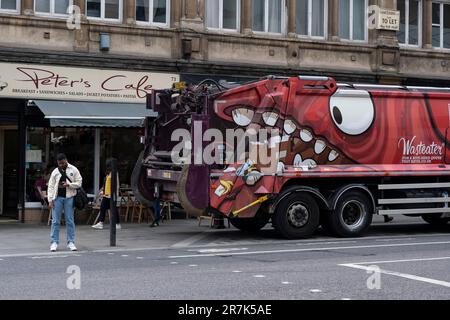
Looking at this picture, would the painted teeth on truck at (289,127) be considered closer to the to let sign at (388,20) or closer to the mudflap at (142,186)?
the mudflap at (142,186)

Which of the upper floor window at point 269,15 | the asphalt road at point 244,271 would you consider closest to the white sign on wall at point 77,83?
the upper floor window at point 269,15

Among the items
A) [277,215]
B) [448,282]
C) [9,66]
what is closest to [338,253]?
[277,215]

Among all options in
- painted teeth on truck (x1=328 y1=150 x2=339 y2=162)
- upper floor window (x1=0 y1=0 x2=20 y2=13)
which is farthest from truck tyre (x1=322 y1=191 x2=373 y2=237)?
upper floor window (x1=0 y1=0 x2=20 y2=13)

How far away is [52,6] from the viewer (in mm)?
18203

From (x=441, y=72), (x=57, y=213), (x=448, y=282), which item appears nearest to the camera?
(x=448, y=282)

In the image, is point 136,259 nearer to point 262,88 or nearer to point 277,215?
point 277,215

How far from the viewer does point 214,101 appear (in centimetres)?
1347

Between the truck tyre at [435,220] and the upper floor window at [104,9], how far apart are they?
32.4 feet

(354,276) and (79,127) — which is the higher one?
(79,127)

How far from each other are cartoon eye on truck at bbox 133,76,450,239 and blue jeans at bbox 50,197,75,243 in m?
2.09

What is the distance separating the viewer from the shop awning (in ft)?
54.7

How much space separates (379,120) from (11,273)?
27.0 feet

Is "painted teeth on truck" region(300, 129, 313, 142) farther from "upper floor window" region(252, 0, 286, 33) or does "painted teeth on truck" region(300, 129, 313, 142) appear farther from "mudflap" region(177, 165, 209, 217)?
"upper floor window" region(252, 0, 286, 33)

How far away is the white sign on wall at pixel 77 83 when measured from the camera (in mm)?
17141
